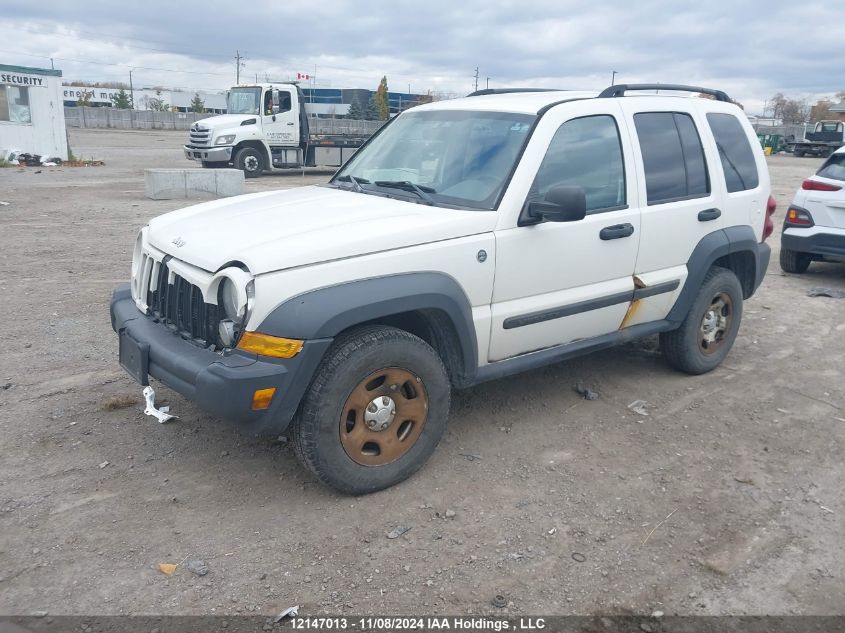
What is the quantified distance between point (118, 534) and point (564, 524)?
2.11 m

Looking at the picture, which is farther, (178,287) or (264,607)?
(178,287)

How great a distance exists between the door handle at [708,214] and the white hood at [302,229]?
1875mm

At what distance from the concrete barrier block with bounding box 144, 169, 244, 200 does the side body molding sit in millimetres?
12882

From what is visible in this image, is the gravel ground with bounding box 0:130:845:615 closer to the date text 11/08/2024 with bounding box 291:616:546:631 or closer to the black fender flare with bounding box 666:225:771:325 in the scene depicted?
the date text 11/08/2024 with bounding box 291:616:546:631

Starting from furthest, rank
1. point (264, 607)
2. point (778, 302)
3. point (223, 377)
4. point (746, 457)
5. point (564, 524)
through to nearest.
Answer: point (778, 302) → point (746, 457) → point (564, 524) → point (223, 377) → point (264, 607)

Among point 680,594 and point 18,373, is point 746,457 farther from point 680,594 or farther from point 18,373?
point 18,373

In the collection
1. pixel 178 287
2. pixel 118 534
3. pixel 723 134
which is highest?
pixel 723 134

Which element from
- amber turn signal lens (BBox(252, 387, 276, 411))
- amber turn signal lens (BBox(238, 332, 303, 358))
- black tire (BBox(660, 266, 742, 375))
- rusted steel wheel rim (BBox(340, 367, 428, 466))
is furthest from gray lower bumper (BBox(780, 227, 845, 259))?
amber turn signal lens (BBox(252, 387, 276, 411))

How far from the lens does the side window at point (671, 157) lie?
4711mm

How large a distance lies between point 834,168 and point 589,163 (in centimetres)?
562

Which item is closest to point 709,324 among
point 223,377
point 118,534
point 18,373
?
point 223,377

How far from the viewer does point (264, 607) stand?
2.87 metres

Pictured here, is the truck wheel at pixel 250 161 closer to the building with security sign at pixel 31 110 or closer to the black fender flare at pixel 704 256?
the building with security sign at pixel 31 110

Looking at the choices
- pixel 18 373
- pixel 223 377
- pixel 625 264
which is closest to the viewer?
pixel 223 377
